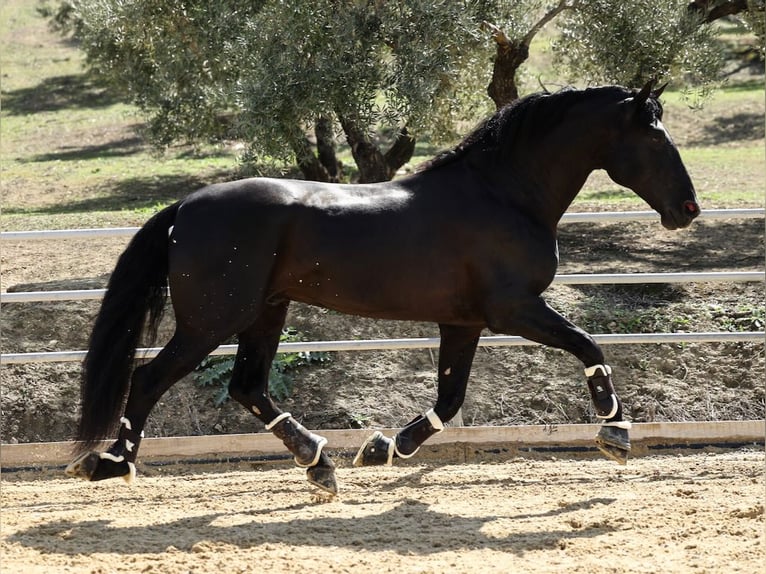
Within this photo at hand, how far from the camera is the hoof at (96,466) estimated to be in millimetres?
4734

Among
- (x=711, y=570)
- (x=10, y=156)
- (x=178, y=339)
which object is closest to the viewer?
(x=711, y=570)

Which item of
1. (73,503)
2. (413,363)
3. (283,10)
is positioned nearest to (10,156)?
(283,10)

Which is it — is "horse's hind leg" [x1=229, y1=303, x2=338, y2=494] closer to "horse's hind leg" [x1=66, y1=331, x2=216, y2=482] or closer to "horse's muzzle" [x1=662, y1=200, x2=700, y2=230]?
"horse's hind leg" [x1=66, y1=331, x2=216, y2=482]

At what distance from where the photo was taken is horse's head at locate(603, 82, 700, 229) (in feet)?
16.3

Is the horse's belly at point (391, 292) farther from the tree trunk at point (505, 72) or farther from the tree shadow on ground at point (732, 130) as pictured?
the tree shadow on ground at point (732, 130)

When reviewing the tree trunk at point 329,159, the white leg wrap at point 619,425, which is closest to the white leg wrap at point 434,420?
the white leg wrap at point 619,425

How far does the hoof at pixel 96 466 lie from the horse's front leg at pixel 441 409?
125 cm

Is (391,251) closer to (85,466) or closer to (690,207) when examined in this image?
(690,207)

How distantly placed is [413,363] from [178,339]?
3335mm

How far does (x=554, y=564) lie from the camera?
405cm

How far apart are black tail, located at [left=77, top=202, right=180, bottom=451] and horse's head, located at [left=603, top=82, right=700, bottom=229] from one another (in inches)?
93.2

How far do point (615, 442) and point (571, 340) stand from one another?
1.94 ft

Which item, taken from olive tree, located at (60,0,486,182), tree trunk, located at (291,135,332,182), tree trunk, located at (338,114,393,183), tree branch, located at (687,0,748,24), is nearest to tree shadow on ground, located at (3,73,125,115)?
tree trunk, located at (291,135,332,182)

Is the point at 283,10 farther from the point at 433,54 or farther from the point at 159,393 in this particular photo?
the point at 159,393
